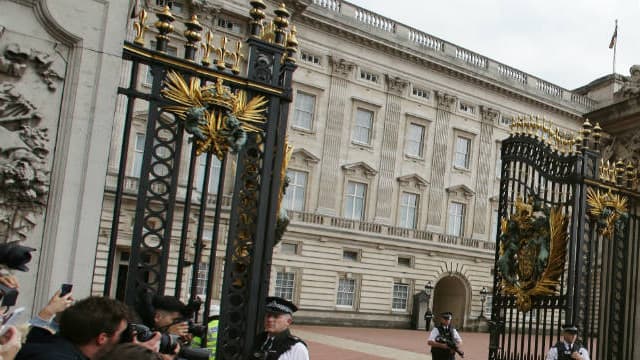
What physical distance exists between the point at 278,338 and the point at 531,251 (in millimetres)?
3940

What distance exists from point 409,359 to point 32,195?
14.7 meters

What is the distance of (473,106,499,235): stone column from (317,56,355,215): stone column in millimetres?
8450

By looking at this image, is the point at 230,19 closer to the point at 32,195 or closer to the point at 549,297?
the point at 549,297

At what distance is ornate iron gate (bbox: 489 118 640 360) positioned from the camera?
7512mm

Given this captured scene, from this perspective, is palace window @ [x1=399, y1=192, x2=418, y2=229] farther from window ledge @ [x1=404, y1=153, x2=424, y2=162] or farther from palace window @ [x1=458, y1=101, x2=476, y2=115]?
palace window @ [x1=458, y1=101, x2=476, y2=115]

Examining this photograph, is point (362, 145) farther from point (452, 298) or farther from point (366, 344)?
point (366, 344)

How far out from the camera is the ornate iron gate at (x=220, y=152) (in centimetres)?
455

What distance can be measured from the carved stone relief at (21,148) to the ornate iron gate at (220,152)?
494mm

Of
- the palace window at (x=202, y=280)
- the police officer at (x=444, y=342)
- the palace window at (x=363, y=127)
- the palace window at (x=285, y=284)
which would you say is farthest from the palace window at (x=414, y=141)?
the police officer at (x=444, y=342)

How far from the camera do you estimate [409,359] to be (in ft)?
57.3

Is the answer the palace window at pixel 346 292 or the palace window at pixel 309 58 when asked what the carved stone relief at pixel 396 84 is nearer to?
the palace window at pixel 309 58

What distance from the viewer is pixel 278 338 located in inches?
197

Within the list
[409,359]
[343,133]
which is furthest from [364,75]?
[409,359]

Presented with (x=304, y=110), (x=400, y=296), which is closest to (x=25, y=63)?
(x=304, y=110)
